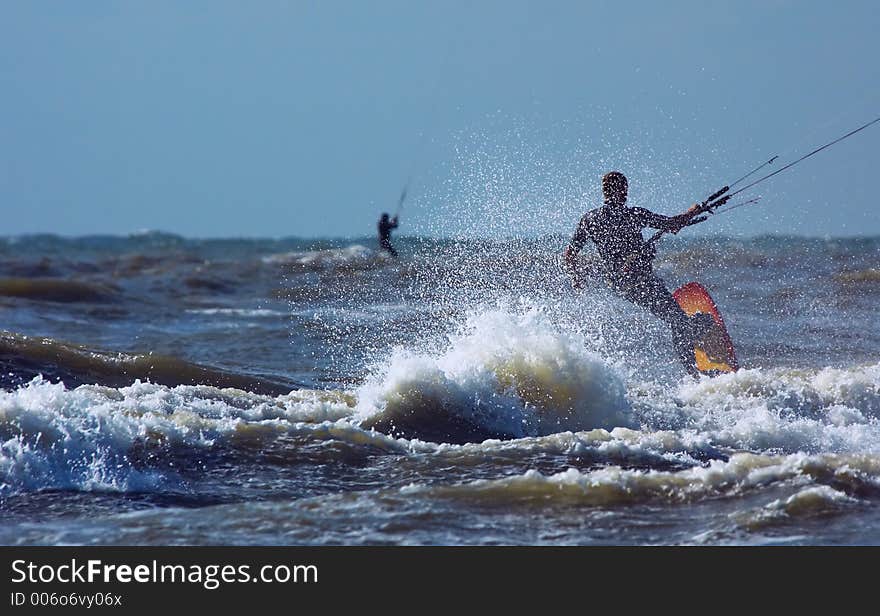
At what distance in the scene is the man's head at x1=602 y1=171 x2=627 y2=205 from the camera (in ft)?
35.6

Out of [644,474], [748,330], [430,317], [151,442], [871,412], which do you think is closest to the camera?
[644,474]

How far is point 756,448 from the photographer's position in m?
7.71

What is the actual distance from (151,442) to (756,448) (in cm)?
421

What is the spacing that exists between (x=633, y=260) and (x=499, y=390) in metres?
2.81

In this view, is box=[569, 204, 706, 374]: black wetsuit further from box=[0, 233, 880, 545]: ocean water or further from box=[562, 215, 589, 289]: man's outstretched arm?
box=[0, 233, 880, 545]: ocean water

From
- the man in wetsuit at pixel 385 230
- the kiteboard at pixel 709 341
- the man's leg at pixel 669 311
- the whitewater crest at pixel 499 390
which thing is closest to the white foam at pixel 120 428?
the whitewater crest at pixel 499 390

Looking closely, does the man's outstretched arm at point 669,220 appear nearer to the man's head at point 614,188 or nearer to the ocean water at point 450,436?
the man's head at point 614,188

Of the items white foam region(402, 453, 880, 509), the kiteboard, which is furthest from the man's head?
white foam region(402, 453, 880, 509)

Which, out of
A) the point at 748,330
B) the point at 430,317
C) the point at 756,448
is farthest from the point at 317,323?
the point at 756,448

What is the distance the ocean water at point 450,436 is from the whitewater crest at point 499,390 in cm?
2

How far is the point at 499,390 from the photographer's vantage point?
29.0 feet

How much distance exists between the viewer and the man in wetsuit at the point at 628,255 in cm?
1083
